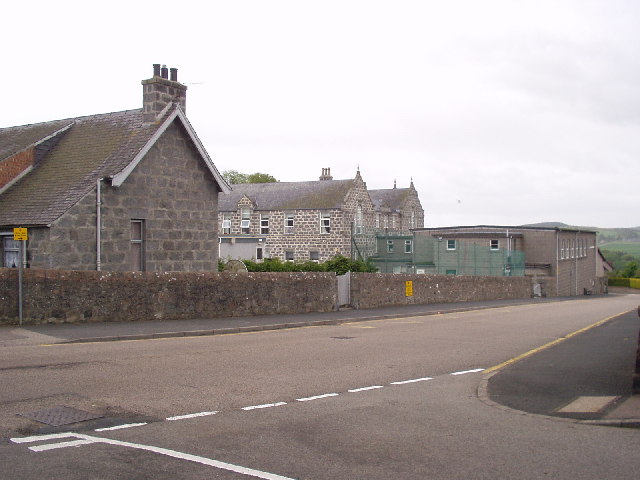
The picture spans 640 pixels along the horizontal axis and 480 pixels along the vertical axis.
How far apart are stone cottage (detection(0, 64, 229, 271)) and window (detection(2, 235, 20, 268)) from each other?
1.4 inches

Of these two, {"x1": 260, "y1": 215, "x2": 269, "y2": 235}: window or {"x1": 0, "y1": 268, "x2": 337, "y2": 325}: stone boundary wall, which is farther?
{"x1": 260, "y1": 215, "x2": 269, "y2": 235}: window

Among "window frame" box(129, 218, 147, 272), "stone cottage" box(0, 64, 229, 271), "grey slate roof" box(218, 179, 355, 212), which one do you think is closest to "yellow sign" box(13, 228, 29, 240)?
"stone cottage" box(0, 64, 229, 271)

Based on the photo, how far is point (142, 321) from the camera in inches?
738

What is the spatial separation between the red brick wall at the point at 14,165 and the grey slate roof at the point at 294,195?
1339 inches

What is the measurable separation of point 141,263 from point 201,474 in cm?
1738

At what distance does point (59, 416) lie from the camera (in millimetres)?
7766

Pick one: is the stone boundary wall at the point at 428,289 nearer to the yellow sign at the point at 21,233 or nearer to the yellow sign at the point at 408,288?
the yellow sign at the point at 408,288

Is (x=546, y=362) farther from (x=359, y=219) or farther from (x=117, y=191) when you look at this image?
(x=359, y=219)

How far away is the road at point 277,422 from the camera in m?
6.04

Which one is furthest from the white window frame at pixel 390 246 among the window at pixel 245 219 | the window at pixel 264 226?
the window at pixel 245 219

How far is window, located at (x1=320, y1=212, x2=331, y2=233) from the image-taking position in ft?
184

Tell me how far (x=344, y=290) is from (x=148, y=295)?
9.48 meters

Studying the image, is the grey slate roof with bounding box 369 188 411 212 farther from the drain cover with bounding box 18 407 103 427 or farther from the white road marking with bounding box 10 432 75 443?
the white road marking with bounding box 10 432 75 443

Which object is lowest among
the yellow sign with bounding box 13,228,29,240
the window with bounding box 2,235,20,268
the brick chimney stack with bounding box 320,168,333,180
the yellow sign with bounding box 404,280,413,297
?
the yellow sign with bounding box 404,280,413,297
